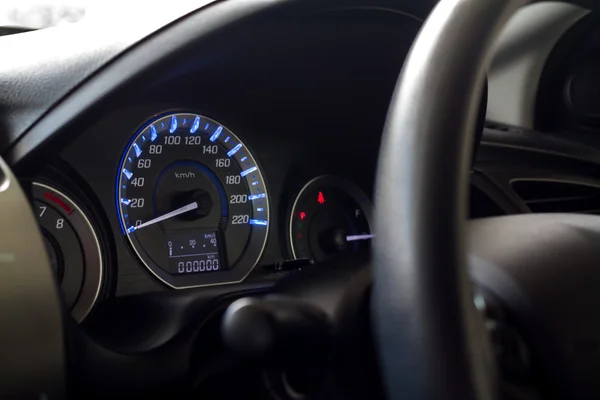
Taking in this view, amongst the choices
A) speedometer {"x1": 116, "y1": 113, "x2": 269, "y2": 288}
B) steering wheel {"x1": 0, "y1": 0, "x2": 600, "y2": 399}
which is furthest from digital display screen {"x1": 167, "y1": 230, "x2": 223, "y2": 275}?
steering wheel {"x1": 0, "y1": 0, "x2": 600, "y2": 399}

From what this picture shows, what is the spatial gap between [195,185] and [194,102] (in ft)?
0.44

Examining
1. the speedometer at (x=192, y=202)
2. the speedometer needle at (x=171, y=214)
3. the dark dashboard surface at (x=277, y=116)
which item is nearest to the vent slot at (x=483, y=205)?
the dark dashboard surface at (x=277, y=116)

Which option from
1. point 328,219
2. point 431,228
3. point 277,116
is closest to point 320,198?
point 328,219

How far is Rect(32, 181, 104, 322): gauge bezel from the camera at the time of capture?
1152mm

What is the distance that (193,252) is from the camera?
133 cm

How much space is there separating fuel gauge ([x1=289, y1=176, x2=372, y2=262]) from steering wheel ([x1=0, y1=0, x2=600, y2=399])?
19.9 inches

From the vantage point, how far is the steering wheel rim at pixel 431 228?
0.62m

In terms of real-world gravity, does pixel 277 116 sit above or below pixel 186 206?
above

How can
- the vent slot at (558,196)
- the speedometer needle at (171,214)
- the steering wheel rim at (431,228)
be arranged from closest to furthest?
1. the steering wheel rim at (431,228)
2. the speedometer needle at (171,214)
3. the vent slot at (558,196)

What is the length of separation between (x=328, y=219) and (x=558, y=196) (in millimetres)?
530

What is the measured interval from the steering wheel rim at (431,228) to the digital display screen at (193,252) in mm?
662

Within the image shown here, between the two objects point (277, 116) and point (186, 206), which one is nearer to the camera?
point (186, 206)

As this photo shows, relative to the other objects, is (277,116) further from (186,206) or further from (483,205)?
(483,205)

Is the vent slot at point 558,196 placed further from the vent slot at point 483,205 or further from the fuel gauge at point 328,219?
the fuel gauge at point 328,219
